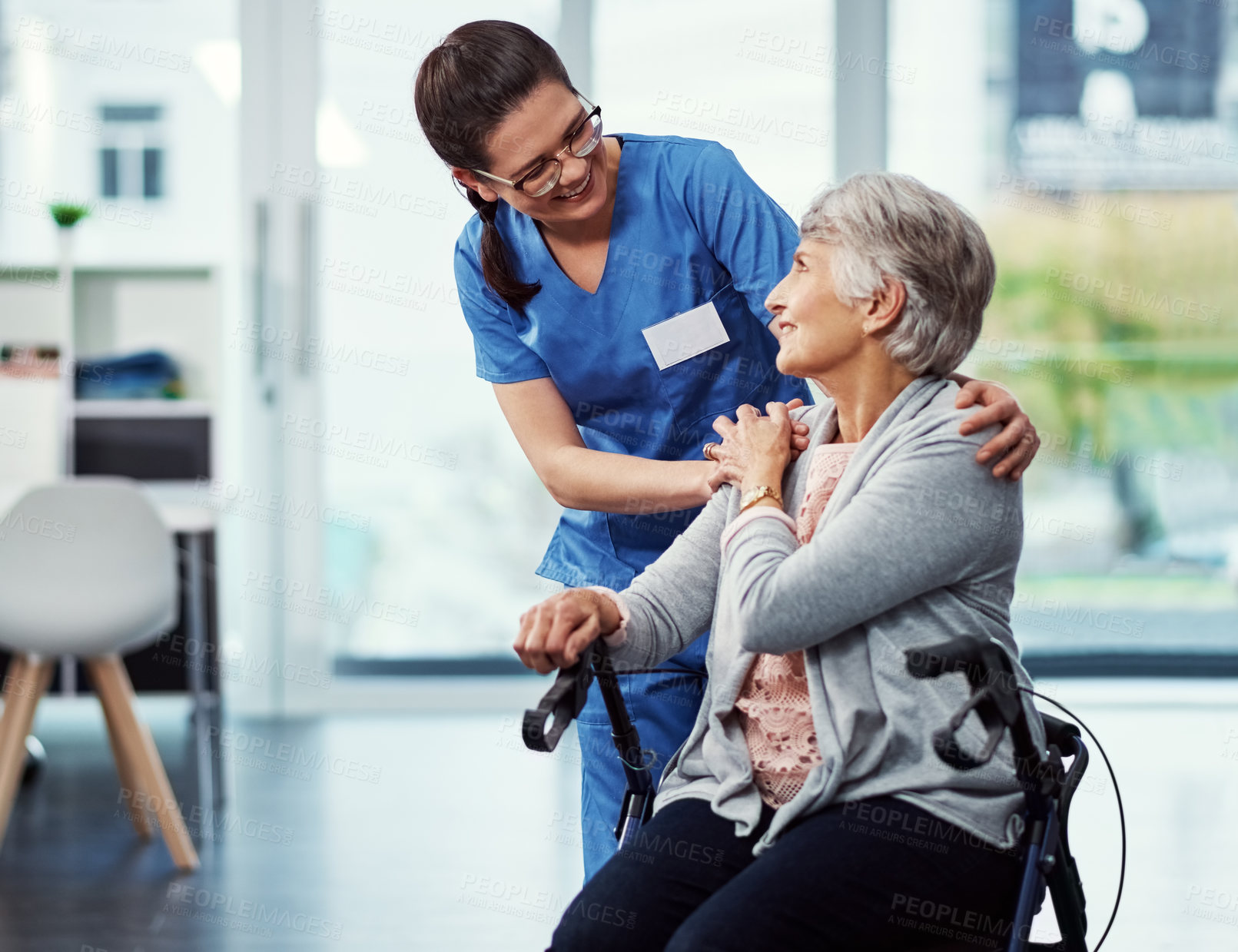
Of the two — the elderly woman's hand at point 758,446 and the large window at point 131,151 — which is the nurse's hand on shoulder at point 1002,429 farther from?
the large window at point 131,151

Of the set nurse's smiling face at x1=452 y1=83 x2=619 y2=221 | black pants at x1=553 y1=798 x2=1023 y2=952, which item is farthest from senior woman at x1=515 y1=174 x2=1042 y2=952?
nurse's smiling face at x1=452 y1=83 x2=619 y2=221

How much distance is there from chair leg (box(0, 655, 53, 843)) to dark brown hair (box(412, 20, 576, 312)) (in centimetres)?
180

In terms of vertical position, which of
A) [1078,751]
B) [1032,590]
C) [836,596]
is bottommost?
[1032,590]

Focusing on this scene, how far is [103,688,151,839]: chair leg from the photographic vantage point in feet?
9.33

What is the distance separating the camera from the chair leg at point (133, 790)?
9.33 feet

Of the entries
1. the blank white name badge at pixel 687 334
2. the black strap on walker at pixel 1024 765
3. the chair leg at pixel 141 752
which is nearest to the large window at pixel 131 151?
the chair leg at pixel 141 752

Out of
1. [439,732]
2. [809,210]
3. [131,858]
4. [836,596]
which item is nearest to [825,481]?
[836,596]

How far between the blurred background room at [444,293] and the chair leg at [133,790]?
2.34ft

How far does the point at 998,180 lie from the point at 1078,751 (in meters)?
3.16

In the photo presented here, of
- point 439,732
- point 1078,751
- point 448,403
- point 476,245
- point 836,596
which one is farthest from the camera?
point 448,403

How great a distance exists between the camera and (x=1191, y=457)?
4.12 metres

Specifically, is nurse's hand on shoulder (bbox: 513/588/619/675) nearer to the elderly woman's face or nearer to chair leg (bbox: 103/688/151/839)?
the elderly woman's face

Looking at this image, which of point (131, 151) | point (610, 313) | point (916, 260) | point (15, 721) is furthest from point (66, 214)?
point (916, 260)

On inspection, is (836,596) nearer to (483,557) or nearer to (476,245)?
(476,245)
